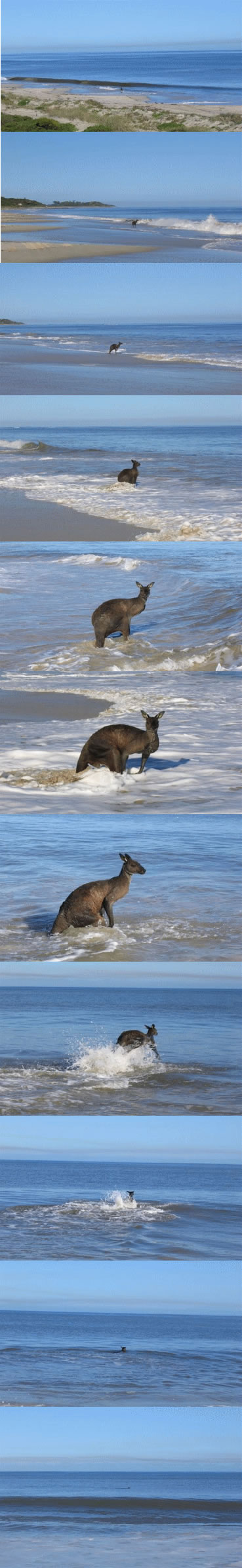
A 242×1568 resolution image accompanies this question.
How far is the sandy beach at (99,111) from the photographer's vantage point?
14.7ft

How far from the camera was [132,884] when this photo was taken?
15.4 feet

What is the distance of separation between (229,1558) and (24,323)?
331 cm

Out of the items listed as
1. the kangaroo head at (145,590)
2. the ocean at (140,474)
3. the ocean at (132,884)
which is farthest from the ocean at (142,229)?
the ocean at (132,884)

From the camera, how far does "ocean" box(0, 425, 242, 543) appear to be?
5219mm

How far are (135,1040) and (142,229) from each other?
208 centimetres

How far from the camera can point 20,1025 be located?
4.60 m

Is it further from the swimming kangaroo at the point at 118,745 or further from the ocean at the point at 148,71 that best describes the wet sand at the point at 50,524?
the ocean at the point at 148,71

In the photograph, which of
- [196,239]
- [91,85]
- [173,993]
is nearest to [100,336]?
[196,239]

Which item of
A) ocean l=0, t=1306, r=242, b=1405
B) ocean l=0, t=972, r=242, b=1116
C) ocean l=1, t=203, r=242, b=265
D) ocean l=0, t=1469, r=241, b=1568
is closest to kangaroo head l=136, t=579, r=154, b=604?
ocean l=1, t=203, r=242, b=265

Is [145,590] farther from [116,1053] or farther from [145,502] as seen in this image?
[116,1053]

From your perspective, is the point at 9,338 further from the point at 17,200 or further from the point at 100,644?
the point at 100,644

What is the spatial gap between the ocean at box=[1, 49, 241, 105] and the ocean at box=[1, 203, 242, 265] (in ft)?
1.07

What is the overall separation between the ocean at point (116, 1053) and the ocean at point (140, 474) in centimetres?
131

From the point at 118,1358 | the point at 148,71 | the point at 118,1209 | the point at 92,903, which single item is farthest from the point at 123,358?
the point at 118,1358
